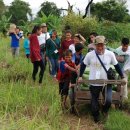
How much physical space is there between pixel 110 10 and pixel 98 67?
3292 cm

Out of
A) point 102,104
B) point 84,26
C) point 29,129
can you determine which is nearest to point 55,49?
point 102,104

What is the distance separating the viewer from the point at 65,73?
8.74 meters

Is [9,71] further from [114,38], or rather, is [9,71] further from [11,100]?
[114,38]

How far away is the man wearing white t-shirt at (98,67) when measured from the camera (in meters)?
7.64

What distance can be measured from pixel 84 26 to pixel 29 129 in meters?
16.4

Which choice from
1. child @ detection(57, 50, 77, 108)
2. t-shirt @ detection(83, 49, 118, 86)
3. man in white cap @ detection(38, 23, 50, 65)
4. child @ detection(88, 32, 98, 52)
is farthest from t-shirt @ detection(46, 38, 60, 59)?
t-shirt @ detection(83, 49, 118, 86)

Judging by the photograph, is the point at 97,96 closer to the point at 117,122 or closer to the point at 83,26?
the point at 117,122

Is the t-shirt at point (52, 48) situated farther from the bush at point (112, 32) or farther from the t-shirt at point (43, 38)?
the bush at point (112, 32)

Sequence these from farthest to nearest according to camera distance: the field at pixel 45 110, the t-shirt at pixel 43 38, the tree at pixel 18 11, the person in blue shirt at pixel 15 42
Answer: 1. the tree at pixel 18 11
2. the person in blue shirt at pixel 15 42
3. the t-shirt at pixel 43 38
4. the field at pixel 45 110

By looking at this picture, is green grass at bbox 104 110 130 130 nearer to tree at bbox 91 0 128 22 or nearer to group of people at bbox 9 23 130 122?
group of people at bbox 9 23 130 122

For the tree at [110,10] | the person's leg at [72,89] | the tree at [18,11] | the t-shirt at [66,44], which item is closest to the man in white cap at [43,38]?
the t-shirt at [66,44]

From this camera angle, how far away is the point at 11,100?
752cm

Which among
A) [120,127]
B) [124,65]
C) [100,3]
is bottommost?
[120,127]

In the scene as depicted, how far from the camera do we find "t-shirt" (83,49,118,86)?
7.66 metres
